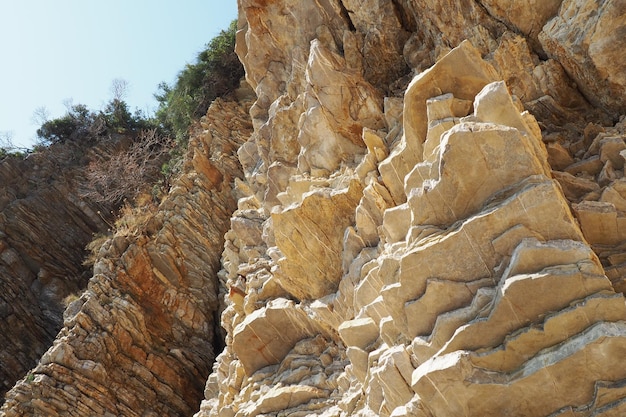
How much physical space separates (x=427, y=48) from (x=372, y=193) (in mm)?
4458

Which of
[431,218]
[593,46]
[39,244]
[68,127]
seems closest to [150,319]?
[39,244]

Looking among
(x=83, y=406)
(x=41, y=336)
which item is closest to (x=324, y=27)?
(x=83, y=406)

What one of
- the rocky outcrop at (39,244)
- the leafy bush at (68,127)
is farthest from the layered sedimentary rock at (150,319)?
→ the leafy bush at (68,127)

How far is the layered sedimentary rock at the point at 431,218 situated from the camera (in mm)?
6547

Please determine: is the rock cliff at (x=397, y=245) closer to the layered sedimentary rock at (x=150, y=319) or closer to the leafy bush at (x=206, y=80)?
the layered sedimentary rock at (x=150, y=319)

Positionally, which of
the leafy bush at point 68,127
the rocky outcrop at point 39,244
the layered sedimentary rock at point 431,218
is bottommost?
the layered sedimentary rock at point 431,218

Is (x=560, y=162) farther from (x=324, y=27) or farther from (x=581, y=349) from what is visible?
(x=324, y=27)

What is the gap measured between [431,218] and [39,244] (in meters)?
21.6

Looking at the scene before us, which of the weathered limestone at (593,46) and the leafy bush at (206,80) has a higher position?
the leafy bush at (206,80)

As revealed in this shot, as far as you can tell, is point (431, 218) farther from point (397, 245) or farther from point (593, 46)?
point (593, 46)

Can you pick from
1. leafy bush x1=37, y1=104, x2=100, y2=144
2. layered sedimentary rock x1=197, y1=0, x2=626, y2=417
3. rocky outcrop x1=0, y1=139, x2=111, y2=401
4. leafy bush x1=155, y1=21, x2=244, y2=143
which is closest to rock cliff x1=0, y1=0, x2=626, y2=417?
layered sedimentary rock x1=197, y1=0, x2=626, y2=417

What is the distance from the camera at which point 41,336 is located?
21312 mm

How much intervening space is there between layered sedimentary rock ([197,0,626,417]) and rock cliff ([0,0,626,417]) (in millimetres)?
32

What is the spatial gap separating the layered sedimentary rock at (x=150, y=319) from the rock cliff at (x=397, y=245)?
71 mm
